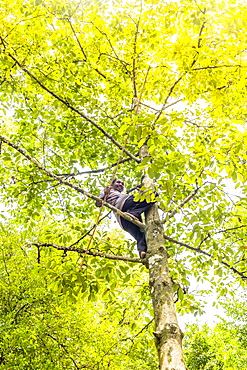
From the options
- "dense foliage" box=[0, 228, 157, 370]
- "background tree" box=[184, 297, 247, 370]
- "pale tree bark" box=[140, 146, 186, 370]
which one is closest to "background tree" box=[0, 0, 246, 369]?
"pale tree bark" box=[140, 146, 186, 370]

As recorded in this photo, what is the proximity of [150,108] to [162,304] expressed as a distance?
131 inches

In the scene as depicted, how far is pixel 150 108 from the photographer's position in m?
4.96

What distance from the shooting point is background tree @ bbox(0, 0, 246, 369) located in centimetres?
289

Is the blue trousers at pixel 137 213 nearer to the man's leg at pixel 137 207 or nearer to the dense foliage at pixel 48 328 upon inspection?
the man's leg at pixel 137 207

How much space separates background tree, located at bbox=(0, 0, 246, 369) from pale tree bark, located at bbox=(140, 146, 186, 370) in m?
0.01

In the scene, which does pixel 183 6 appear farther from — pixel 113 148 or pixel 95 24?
pixel 113 148

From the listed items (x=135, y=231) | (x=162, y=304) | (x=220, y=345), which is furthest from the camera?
(x=220, y=345)

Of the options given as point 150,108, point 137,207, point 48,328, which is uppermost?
point 150,108

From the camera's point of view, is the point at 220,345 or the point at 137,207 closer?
the point at 137,207

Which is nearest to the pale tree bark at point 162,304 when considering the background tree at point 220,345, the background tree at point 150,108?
the background tree at point 150,108

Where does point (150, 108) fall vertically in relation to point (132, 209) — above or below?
above

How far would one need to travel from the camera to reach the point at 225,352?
527 inches

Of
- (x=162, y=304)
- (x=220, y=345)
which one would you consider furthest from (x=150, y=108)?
(x=220, y=345)

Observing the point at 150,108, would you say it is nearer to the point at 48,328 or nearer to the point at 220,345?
the point at 48,328
